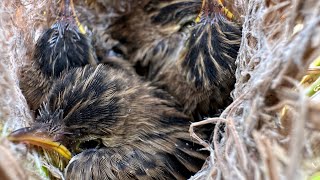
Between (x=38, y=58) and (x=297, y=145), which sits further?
(x=38, y=58)

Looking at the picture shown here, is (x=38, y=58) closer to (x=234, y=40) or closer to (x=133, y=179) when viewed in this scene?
(x=133, y=179)

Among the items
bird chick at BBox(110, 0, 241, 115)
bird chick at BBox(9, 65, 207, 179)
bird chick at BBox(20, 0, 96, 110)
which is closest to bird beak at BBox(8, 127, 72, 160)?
bird chick at BBox(9, 65, 207, 179)

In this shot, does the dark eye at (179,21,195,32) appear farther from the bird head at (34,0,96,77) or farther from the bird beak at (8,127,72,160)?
the bird beak at (8,127,72,160)

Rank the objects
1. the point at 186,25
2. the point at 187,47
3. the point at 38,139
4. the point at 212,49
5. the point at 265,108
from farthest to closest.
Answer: the point at 186,25
the point at 187,47
the point at 212,49
the point at 38,139
the point at 265,108

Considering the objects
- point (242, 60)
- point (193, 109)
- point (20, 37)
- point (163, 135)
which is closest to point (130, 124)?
point (163, 135)

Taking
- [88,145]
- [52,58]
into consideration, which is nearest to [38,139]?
[88,145]

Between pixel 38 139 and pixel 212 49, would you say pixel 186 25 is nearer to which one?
pixel 212 49
